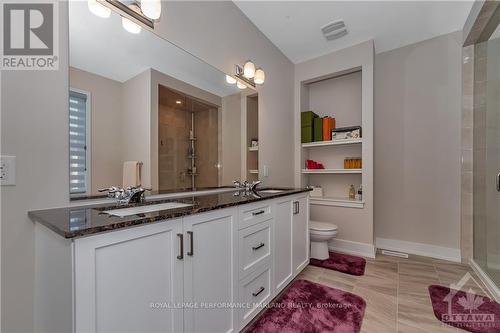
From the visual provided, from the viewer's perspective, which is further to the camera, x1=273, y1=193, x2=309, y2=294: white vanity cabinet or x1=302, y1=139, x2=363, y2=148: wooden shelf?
x1=302, y1=139, x2=363, y2=148: wooden shelf

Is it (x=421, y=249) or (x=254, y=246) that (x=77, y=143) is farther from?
(x=421, y=249)

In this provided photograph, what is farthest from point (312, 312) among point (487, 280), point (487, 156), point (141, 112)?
point (487, 156)

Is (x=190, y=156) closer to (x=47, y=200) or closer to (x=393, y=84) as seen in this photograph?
(x=47, y=200)

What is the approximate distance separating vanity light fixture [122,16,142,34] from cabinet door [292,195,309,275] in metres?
1.74

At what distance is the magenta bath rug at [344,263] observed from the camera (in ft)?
7.71

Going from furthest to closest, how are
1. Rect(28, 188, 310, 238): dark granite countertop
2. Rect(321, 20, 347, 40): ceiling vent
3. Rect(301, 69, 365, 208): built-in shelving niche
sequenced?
Rect(301, 69, 365, 208): built-in shelving niche → Rect(321, 20, 347, 40): ceiling vent → Rect(28, 188, 310, 238): dark granite countertop

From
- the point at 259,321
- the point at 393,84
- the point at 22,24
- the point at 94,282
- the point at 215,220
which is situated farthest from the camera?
the point at 393,84

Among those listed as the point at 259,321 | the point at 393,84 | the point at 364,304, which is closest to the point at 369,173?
the point at 393,84

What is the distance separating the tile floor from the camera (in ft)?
5.07

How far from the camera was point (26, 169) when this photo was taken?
3.22 feet

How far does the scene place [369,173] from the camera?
8.96ft

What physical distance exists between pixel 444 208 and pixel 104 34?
3.67m

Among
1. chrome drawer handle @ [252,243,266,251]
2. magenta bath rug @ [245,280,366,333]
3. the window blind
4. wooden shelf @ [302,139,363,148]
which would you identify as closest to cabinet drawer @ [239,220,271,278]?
chrome drawer handle @ [252,243,266,251]

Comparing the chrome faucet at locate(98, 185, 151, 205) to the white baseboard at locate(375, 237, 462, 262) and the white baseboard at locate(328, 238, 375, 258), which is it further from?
the white baseboard at locate(375, 237, 462, 262)
